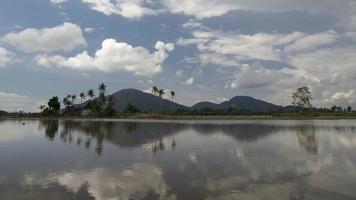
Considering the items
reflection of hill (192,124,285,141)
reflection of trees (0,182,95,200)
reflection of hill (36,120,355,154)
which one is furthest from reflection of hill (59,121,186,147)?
reflection of trees (0,182,95,200)

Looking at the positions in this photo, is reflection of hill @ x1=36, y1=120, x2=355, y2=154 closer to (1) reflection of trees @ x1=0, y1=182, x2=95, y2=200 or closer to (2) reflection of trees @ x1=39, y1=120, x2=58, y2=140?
(2) reflection of trees @ x1=39, y1=120, x2=58, y2=140

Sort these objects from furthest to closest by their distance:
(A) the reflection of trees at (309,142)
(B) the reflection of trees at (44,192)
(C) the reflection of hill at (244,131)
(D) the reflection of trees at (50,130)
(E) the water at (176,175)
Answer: (D) the reflection of trees at (50,130)
(C) the reflection of hill at (244,131)
(A) the reflection of trees at (309,142)
(E) the water at (176,175)
(B) the reflection of trees at (44,192)

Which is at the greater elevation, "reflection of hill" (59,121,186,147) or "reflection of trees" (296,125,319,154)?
"reflection of hill" (59,121,186,147)

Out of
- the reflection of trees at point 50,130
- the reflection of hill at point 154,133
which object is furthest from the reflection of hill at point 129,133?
the reflection of trees at point 50,130

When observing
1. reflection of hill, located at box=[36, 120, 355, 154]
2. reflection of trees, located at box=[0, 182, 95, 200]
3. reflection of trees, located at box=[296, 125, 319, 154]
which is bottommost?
reflection of trees, located at box=[0, 182, 95, 200]

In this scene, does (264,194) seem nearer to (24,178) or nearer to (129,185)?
(129,185)

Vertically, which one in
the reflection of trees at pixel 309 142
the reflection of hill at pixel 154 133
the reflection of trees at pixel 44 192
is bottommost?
the reflection of trees at pixel 44 192

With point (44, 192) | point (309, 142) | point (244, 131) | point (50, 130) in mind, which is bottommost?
point (44, 192)

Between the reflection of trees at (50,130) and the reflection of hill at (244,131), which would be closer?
the reflection of hill at (244,131)

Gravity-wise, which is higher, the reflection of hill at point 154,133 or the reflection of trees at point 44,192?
the reflection of hill at point 154,133

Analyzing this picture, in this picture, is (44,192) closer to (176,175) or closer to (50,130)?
(176,175)

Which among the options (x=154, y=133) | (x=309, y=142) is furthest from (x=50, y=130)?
(x=309, y=142)

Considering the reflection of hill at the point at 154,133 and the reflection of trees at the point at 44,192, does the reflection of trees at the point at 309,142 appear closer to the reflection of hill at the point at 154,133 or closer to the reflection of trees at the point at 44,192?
the reflection of hill at the point at 154,133

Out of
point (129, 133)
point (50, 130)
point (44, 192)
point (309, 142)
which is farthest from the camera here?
point (50, 130)
